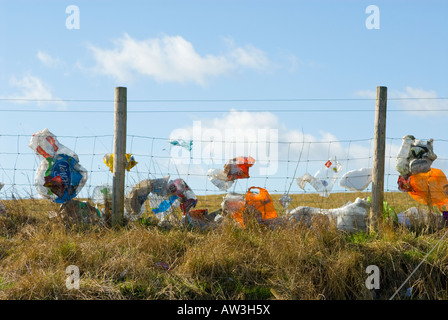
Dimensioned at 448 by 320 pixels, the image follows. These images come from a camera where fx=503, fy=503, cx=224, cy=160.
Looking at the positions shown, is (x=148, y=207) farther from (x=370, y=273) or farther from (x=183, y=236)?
(x=370, y=273)

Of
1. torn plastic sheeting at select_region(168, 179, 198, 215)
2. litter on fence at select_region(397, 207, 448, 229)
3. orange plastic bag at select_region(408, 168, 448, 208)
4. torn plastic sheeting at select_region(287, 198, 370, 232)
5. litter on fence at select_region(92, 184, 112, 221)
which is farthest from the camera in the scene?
litter on fence at select_region(92, 184, 112, 221)

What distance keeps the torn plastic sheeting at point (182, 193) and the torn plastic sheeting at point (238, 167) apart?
614 millimetres

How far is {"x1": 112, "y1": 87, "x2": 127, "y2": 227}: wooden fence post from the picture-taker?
7.11 m

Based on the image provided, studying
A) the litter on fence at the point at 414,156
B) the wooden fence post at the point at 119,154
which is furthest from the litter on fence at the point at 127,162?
the litter on fence at the point at 414,156

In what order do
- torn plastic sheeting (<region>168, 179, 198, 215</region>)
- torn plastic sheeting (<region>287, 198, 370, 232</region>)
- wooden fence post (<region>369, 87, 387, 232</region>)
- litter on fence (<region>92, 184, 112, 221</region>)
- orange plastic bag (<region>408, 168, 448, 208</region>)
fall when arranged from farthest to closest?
litter on fence (<region>92, 184, 112, 221</region>) → torn plastic sheeting (<region>168, 179, 198, 215</region>) → orange plastic bag (<region>408, 168, 448, 208</region>) → wooden fence post (<region>369, 87, 387, 232</region>) → torn plastic sheeting (<region>287, 198, 370, 232</region>)

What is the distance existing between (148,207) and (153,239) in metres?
1.58

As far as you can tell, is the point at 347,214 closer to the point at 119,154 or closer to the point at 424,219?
the point at 424,219

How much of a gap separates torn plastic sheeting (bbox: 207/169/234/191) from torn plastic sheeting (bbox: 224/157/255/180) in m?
0.07

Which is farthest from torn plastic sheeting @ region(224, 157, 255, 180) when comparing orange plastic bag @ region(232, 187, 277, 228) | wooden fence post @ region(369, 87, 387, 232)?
wooden fence post @ region(369, 87, 387, 232)

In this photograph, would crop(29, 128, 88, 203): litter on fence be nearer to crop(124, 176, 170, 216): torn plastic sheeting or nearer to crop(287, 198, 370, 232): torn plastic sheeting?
crop(124, 176, 170, 216): torn plastic sheeting

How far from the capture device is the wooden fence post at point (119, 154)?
711 centimetres

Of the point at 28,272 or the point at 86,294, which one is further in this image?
the point at 28,272
